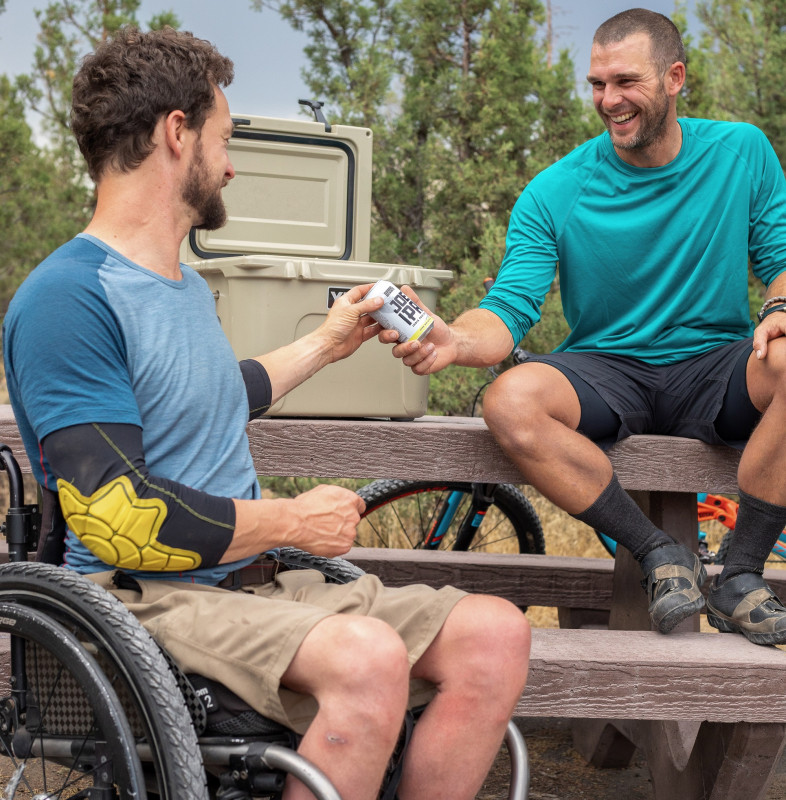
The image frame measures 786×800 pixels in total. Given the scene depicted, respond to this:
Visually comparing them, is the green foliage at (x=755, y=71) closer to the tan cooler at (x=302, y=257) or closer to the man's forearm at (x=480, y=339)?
the tan cooler at (x=302, y=257)

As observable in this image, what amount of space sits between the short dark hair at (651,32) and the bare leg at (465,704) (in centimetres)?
170

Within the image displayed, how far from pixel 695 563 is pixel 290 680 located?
3.80 ft

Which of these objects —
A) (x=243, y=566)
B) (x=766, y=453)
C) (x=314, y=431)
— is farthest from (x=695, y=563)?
(x=243, y=566)

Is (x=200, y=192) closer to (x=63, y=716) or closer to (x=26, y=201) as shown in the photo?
(x=63, y=716)

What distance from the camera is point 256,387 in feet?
6.61

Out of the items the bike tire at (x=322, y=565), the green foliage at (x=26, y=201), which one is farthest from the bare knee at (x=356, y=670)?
the green foliage at (x=26, y=201)

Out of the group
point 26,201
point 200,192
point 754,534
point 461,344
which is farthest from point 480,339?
point 26,201

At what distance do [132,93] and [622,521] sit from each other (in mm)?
1354

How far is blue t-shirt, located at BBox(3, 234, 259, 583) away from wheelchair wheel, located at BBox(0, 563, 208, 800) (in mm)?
179

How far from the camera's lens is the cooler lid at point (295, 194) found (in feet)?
9.78

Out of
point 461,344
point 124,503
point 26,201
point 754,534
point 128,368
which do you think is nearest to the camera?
point 124,503

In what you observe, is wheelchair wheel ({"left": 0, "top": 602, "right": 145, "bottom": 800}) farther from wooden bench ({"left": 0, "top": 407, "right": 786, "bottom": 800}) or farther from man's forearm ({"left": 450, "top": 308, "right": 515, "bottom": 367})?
man's forearm ({"left": 450, "top": 308, "right": 515, "bottom": 367})

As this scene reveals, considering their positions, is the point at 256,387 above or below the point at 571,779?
above

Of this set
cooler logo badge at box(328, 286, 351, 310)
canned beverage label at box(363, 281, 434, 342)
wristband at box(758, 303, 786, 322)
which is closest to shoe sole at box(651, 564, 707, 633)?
wristband at box(758, 303, 786, 322)
